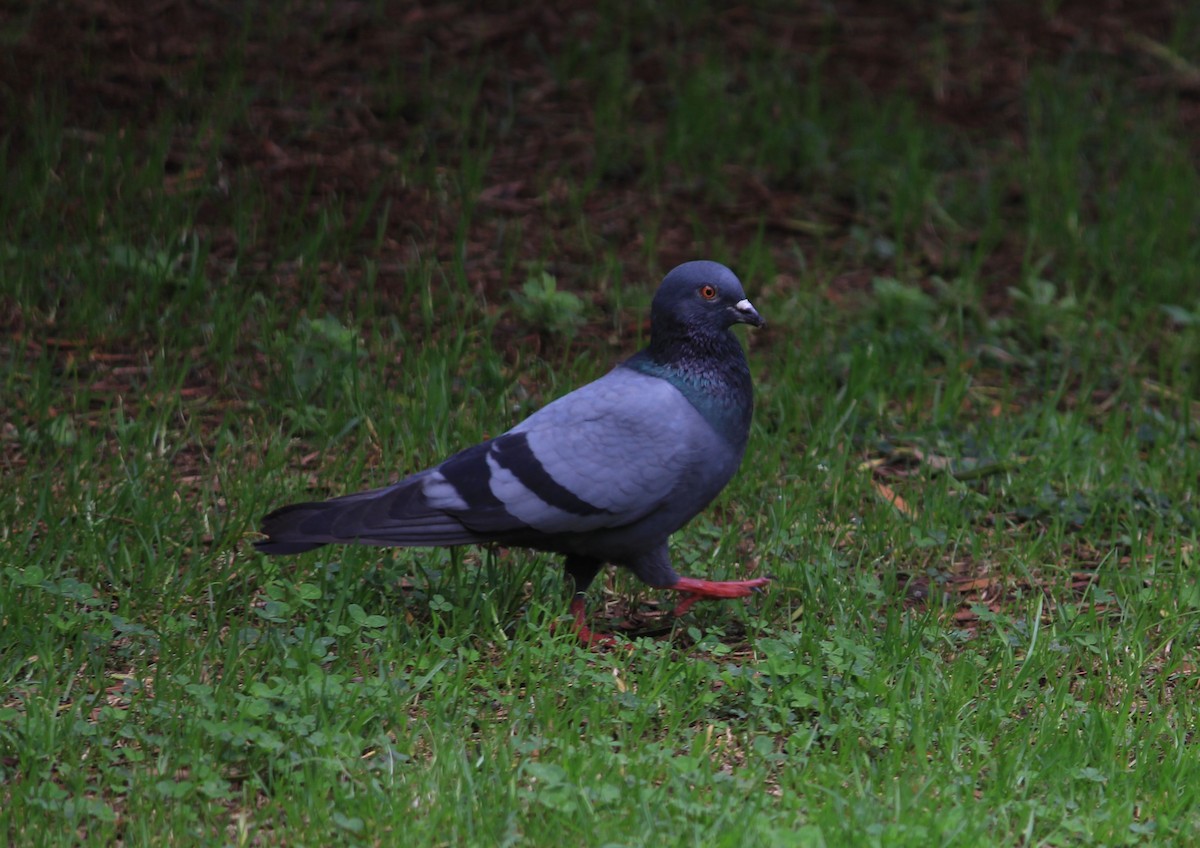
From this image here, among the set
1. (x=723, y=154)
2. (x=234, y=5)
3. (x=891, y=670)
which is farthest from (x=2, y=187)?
(x=891, y=670)

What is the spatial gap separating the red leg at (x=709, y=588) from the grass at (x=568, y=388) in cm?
9

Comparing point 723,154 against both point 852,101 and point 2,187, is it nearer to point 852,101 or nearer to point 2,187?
point 852,101

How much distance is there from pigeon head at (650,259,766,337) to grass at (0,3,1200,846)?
32.1 inches

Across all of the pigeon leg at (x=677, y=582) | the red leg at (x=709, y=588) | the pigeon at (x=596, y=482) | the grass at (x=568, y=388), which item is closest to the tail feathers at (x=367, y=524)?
the pigeon at (x=596, y=482)

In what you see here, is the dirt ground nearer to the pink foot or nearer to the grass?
the grass

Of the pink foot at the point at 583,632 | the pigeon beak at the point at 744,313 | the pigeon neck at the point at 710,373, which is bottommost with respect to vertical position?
the pink foot at the point at 583,632

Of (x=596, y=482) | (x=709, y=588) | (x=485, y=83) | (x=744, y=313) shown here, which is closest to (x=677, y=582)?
(x=709, y=588)

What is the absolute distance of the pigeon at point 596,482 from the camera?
13.7 feet

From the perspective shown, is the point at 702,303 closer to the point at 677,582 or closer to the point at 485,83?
the point at 677,582

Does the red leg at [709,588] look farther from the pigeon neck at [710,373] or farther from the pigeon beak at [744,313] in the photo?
the pigeon beak at [744,313]

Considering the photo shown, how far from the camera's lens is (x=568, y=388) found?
582cm

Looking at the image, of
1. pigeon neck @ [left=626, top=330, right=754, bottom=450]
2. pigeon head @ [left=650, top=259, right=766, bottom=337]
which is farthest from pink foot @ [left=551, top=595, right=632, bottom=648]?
pigeon head @ [left=650, top=259, right=766, bottom=337]

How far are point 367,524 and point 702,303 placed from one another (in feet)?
3.92

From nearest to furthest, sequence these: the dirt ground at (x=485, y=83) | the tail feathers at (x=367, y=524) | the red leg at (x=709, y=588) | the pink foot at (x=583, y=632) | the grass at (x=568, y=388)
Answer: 1. the grass at (x=568, y=388)
2. the tail feathers at (x=367, y=524)
3. the pink foot at (x=583, y=632)
4. the red leg at (x=709, y=588)
5. the dirt ground at (x=485, y=83)
